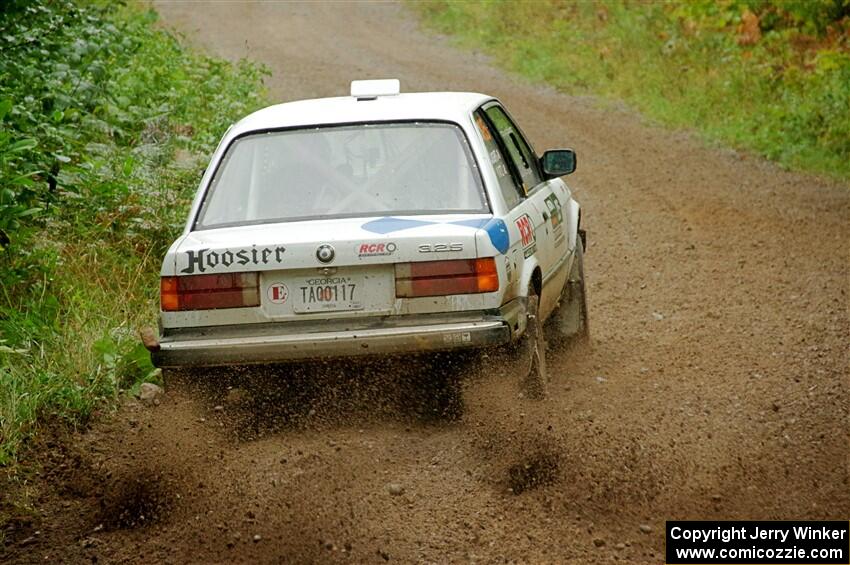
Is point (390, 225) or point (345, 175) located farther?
point (345, 175)

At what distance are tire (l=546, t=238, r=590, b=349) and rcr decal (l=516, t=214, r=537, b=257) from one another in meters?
1.24

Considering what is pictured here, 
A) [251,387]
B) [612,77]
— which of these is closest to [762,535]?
[251,387]

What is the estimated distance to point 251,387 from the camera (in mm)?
5422

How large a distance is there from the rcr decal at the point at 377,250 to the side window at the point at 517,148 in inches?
54.2

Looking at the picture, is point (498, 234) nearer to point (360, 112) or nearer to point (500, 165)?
point (500, 165)

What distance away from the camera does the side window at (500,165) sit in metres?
5.72

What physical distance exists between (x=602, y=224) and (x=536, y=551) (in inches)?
283

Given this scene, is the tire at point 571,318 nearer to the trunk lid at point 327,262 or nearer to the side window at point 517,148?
the side window at point 517,148

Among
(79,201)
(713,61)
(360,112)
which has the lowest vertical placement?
(713,61)

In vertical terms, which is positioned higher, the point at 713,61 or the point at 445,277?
the point at 445,277

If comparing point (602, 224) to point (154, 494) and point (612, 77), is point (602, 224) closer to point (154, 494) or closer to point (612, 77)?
point (154, 494)

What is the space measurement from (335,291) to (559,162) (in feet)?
6.34

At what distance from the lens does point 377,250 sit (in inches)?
197

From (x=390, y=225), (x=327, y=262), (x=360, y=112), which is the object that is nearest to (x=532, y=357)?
(x=390, y=225)
